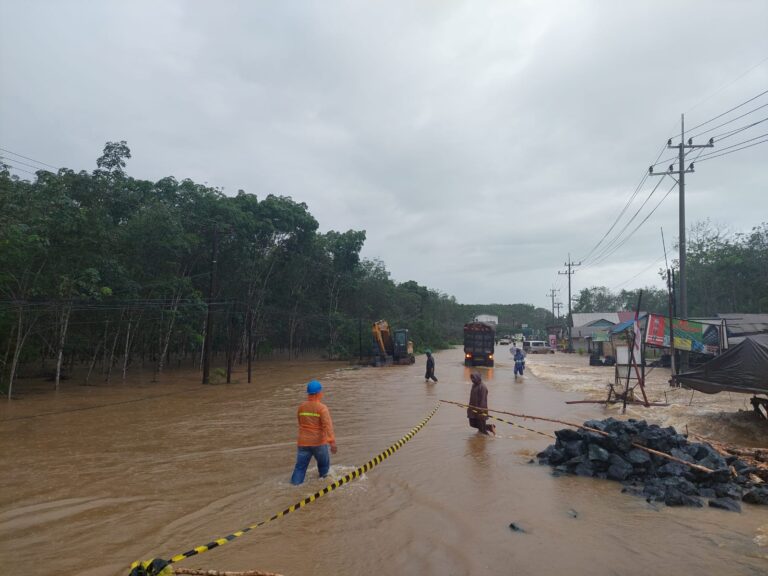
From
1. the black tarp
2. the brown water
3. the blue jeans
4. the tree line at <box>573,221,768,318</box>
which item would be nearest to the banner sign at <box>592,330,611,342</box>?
the tree line at <box>573,221,768,318</box>

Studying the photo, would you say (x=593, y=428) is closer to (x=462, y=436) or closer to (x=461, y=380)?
(x=462, y=436)

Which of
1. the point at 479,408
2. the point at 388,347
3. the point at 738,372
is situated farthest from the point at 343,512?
the point at 388,347

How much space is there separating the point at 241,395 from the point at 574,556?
57.3ft

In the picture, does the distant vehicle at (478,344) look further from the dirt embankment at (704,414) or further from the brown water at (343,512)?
the brown water at (343,512)

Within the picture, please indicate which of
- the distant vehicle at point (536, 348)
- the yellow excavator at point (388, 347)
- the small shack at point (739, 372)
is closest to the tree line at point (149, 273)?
the yellow excavator at point (388, 347)

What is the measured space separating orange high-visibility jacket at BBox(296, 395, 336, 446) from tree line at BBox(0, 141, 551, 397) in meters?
12.7

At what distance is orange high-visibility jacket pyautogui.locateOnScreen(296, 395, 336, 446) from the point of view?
7270 millimetres

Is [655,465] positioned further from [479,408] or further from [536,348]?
[536,348]

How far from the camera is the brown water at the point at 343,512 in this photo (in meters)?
4.93

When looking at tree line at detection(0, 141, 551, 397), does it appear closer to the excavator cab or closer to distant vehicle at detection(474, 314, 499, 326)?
the excavator cab

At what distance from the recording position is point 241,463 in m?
9.02

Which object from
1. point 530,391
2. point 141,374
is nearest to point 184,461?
point 530,391

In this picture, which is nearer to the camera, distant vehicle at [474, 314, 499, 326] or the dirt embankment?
the dirt embankment

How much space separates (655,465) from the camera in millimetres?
7625
